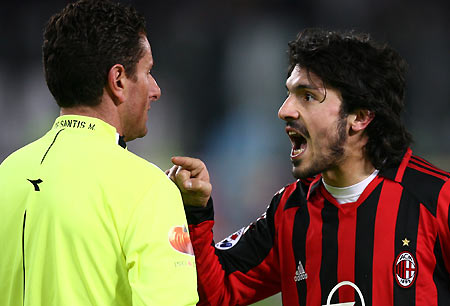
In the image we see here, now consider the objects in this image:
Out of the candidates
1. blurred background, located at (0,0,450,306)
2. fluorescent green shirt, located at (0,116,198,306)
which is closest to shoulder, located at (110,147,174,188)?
fluorescent green shirt, located at (0,116,198,306)

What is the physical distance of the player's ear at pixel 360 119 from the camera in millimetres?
2350

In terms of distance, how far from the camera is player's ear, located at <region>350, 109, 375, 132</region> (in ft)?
7.71

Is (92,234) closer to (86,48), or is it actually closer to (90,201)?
(90,201)

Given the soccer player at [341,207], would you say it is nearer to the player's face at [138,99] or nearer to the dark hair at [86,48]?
the player's face at [138,99]

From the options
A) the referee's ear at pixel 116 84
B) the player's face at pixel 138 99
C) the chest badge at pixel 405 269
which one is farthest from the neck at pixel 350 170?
the referee's ear at pixel 116 84

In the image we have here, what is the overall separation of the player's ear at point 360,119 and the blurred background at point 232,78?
4.44 m

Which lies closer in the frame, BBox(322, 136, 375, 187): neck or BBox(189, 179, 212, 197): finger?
BBox(189, 179, 212, 197): finger

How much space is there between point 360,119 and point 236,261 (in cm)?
71

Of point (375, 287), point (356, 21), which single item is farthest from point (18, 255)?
point (356, 21)

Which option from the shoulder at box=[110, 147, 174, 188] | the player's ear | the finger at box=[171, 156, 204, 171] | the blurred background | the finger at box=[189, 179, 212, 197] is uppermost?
the blurred background

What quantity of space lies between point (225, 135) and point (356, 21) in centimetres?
193

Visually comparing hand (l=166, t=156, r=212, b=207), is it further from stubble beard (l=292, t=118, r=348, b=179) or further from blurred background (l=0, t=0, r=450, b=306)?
blurred background (l=0, t=0, r=450, b=306)

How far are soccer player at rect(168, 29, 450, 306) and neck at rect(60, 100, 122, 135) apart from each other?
446mm

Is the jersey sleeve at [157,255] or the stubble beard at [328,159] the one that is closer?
the jersey sleeve at [157,255]
